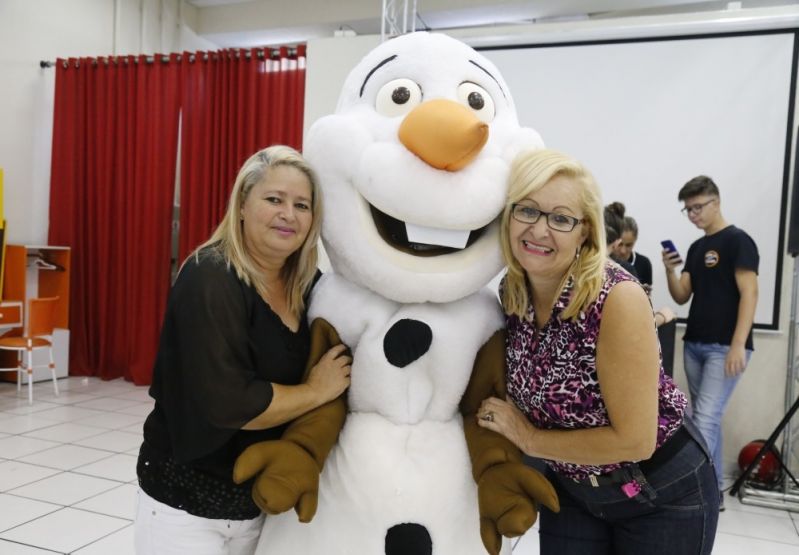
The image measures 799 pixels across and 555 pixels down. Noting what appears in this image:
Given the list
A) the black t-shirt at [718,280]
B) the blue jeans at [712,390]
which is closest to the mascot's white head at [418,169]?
the black t-shirt at [718,280]

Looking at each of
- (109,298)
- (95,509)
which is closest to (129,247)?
(109,298)

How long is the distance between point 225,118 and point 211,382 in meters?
4.42

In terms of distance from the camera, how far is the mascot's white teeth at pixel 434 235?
1.31 metres

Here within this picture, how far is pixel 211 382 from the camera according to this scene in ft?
3.91

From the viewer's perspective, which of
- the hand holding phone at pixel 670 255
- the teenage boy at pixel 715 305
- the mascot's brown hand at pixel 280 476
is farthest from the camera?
the hand holding phone at pixel 670 255

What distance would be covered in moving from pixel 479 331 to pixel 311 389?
0.38 metres

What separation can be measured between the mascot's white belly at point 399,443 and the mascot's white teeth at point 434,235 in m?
0.15

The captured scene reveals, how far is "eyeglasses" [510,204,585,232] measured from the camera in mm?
1179

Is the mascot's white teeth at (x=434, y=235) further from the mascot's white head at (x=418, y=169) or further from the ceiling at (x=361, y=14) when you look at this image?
the ceiling at (x=361, y=14)

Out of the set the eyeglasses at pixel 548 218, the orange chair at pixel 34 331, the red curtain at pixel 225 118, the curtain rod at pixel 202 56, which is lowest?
the orange chair at pixel 34 331

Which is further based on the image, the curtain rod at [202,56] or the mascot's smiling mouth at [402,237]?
the curtain rod at [202,56]

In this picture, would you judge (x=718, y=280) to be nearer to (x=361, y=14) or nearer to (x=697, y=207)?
(x=697, y=207)

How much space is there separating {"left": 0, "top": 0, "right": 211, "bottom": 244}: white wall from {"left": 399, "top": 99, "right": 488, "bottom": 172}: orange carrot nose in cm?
524

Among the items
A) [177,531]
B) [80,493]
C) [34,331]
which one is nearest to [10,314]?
[34,331]
